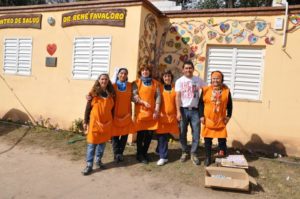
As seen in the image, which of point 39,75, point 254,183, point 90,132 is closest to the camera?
point 254,183

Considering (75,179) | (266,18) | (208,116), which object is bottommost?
(75,179)

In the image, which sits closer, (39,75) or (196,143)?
(196,143)

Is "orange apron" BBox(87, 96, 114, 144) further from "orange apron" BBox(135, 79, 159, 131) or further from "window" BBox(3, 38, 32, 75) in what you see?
"window" BBox(3, 38, 32, 75)

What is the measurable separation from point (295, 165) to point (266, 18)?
10.4ft

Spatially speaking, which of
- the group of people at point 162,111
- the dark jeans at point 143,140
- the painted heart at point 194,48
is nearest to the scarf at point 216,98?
the group of people at point 162,111

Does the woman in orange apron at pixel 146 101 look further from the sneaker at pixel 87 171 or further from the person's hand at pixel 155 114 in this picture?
the sneaker at pixel 87 171

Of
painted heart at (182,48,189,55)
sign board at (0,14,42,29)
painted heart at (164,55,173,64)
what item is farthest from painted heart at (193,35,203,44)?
sign board at (0,14,42,29)

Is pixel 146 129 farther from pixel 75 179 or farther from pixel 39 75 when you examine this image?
pixel 39 75

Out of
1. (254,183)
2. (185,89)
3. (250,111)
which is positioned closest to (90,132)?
(185,89)

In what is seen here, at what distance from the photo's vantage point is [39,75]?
30.3 feet

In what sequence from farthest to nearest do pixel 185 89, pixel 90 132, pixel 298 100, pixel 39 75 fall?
pixel 39 75
pixel 298 100
pixel 185 89
pixel 90 132

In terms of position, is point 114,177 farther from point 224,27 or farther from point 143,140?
point 224,27

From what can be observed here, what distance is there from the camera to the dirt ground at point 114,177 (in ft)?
16.6

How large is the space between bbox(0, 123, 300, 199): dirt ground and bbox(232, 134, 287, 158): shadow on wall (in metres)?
0.39
